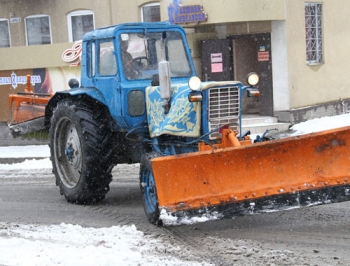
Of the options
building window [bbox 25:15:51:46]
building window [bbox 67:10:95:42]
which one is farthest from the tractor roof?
building window [bbox 25:15:51:46]

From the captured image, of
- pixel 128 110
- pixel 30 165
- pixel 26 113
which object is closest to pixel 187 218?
pixel 128 110

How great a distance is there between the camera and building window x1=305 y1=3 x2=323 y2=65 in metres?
18.4

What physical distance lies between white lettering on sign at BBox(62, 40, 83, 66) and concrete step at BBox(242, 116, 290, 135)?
4441mm

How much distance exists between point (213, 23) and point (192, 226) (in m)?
9.84

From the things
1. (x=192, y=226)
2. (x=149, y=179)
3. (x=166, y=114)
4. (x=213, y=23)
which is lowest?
(x=192, y=226)

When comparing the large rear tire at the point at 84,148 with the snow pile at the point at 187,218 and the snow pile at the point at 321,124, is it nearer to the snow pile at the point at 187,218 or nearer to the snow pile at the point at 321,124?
the snow pile at the point at 187,218

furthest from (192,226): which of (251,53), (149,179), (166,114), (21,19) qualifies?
(21,19)

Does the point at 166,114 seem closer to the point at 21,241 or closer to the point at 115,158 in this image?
the point at 115,158

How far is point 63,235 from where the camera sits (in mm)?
7191

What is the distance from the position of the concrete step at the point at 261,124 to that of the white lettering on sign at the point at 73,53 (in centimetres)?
444

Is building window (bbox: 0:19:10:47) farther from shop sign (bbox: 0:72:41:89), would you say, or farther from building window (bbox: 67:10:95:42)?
shop sign (bbox: 0:72:41:89)

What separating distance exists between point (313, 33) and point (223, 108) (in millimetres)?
11750

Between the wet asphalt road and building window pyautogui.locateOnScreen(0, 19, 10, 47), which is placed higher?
building window pyautogui.locateOnScreen(0, 19, 10, 47)

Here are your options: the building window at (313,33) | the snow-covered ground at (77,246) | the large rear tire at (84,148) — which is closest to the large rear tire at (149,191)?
the snow-covered ground at (77,246)
